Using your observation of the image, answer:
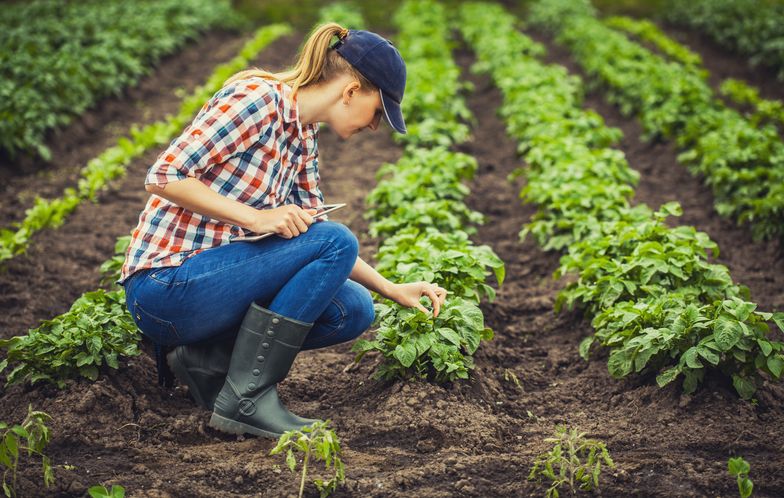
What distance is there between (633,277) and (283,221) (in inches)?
72.7

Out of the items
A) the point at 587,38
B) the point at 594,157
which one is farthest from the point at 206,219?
the point at 587,38

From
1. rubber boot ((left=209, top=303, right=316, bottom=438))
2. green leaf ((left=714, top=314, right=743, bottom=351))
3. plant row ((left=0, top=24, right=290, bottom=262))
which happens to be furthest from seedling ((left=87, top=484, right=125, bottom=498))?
plant row ((left=0, top=24, right=290, bottom=262))

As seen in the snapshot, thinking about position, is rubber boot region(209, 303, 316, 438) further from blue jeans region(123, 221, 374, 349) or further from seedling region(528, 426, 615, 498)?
seedling region(528, 426, 615, 498)

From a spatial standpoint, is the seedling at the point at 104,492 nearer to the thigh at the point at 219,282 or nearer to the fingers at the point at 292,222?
the thigh at the point at 219,282

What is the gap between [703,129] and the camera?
7.17 metres

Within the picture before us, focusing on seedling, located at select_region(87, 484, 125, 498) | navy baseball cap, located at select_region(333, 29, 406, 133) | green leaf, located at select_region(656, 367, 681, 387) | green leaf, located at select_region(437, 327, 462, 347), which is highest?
navy baseball cap, located at select_region(333, 29, 406, 133)

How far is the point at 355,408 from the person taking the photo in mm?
3285

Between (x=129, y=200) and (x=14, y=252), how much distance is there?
1.49 meters

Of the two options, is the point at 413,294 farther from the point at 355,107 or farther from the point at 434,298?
the point at 355,107

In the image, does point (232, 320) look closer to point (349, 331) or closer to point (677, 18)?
point (349, 331)

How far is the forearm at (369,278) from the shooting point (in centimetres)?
306

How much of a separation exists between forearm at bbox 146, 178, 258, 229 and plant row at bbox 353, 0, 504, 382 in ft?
2.54

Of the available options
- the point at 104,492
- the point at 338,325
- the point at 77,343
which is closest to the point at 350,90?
the point at 338,325

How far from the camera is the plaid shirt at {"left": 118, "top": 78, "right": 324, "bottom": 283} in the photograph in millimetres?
2654
